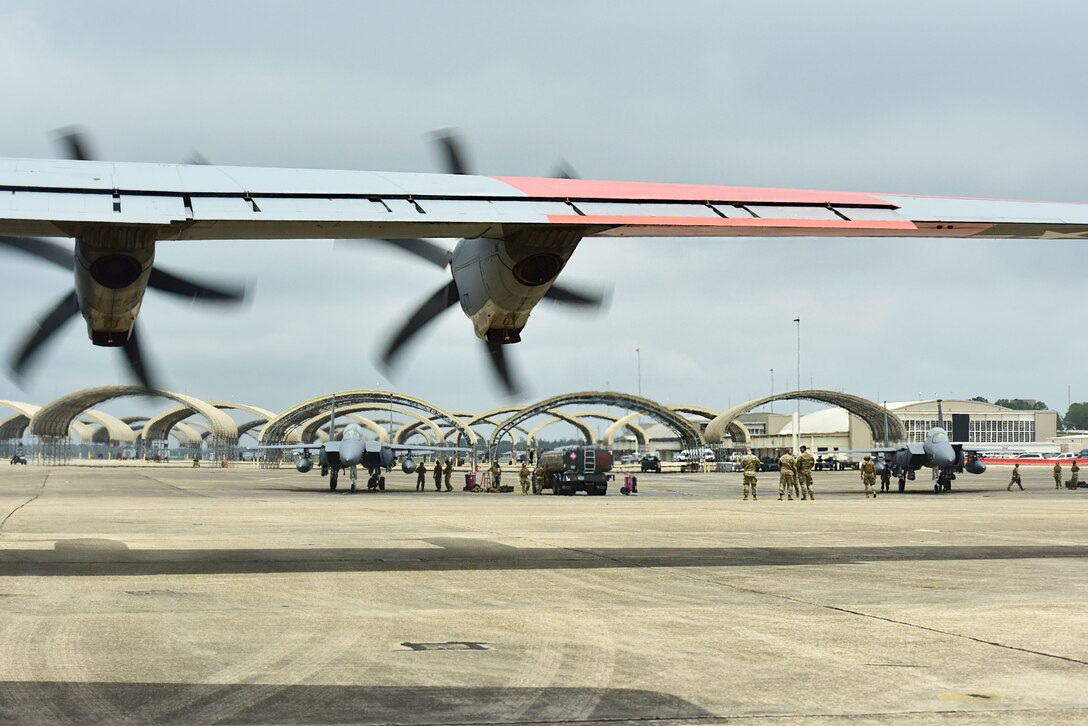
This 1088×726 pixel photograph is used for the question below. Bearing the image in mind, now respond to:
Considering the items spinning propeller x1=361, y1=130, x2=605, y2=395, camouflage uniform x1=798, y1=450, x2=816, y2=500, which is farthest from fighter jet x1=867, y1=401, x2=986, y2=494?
spinning propeller x1=361, y1=130, x2=605, y2=395

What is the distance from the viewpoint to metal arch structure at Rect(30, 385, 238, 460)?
331 feet

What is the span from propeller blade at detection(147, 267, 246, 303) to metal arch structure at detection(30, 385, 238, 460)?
8400 centimetres

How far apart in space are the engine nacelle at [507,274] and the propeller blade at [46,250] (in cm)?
476

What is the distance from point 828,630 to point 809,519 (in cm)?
1723

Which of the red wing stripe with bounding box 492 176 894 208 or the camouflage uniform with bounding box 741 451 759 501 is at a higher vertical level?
the red wing stripe with bounding box 492 176 894 208

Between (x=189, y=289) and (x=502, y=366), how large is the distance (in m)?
4.14

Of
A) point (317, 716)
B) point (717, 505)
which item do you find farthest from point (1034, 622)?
point (717, 505)

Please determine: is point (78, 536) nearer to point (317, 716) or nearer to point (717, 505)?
point (317, 716)

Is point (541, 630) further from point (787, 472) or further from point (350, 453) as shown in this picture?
point (350, 453)

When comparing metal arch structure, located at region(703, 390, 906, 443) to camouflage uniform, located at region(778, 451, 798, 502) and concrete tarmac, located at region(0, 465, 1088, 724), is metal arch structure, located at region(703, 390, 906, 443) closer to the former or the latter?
camouflage uniform, located at region(778, 451, 798, 502)

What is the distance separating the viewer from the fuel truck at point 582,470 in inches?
1849

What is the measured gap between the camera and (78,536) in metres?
19.2

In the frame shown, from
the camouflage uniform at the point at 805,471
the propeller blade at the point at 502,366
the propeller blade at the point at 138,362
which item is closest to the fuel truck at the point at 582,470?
the camouflage uniform at the point at 805,471

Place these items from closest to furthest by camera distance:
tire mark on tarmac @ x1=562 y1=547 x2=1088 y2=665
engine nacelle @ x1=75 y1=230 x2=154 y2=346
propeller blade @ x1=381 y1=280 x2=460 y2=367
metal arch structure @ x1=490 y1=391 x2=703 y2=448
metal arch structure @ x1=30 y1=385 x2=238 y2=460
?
tire mark on tarmac @ x1=562 y1=547 x2=1088 y2=665 → engine nacelle @ x1=75 y1=230 x2=154 y2=346 → propeller blade @ x1=381 y1=280 x2=460 y2=367 → metal arch structure @ x1=490 y1=391 x2=703 y2=448 → metal arch structure @ x1=30 y1=385 x2=238 y2=460
